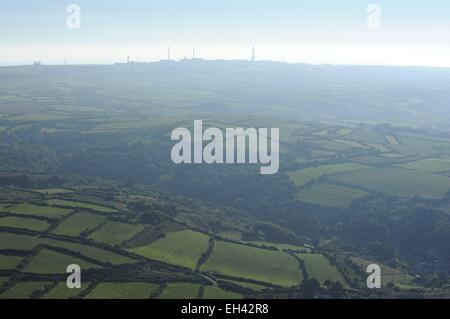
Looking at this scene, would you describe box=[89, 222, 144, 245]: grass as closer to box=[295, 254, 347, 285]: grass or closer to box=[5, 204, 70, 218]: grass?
box=[5, 204, 70, 218]: grass

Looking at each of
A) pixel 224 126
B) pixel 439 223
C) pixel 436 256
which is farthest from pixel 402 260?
pixel 224 126

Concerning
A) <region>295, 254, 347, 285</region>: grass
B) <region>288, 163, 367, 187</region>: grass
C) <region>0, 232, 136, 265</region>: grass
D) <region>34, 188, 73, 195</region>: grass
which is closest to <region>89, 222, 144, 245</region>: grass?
<region>0, 232, 136, 265</region>: grass

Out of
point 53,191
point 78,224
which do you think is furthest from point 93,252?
point 53,191

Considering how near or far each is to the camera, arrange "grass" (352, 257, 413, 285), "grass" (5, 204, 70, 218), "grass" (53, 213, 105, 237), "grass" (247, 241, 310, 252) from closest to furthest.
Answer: "grass" (352, 257, 413, 285) → "grass" (53, 213, 105, 237) → "grass" (247, 241, 310, 252) → "grass" (5, 204, 70, 218)

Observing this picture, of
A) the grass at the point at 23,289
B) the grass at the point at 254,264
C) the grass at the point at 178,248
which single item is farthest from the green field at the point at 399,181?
the grass at the point at 23,289

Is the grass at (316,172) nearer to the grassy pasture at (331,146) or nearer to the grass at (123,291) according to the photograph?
the grassy pasture at (331,146)
